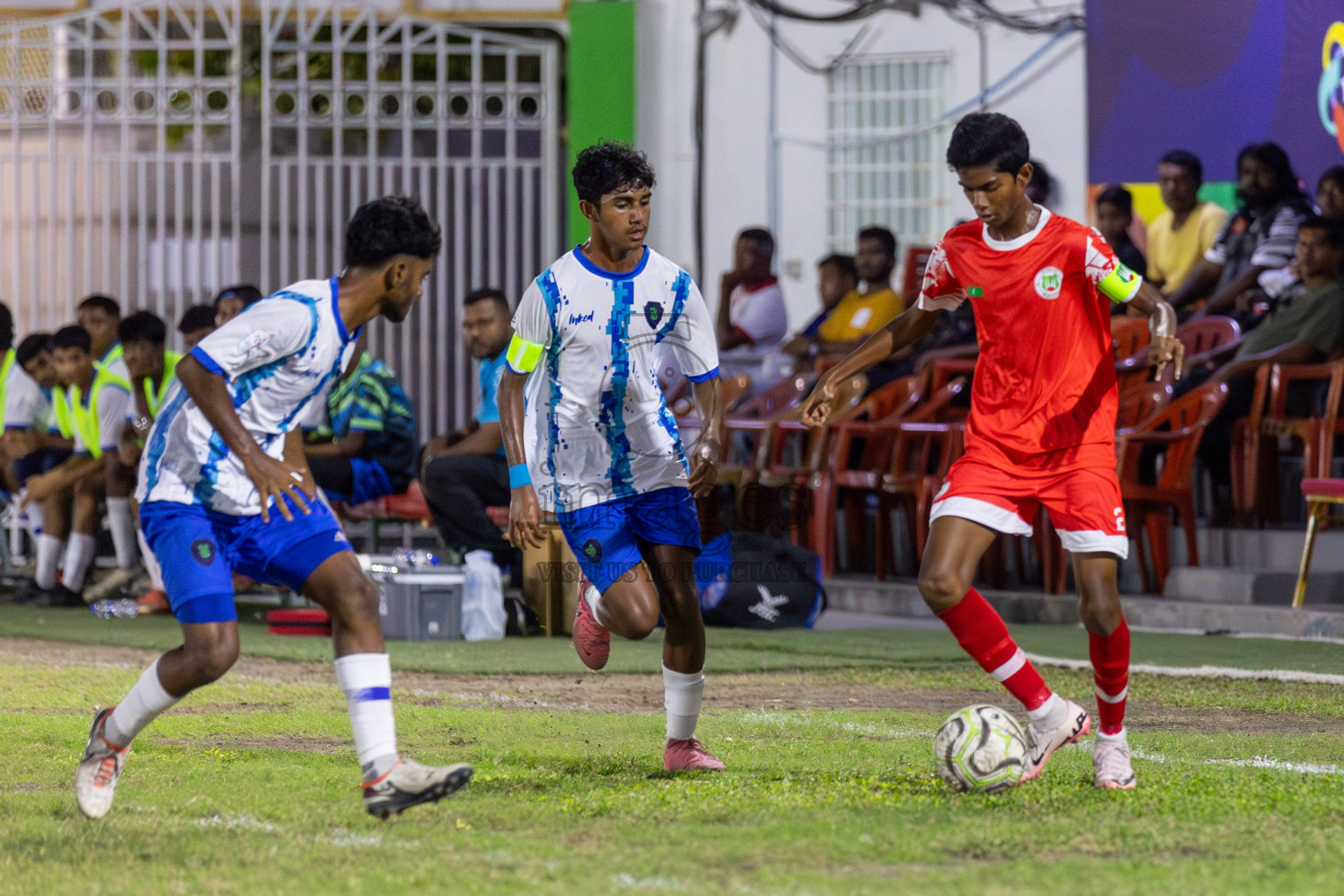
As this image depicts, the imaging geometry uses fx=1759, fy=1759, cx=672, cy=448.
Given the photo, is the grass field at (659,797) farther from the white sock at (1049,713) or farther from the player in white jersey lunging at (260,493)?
the player in white jersey lunging at (260,493)

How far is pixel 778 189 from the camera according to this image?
17.3 metres

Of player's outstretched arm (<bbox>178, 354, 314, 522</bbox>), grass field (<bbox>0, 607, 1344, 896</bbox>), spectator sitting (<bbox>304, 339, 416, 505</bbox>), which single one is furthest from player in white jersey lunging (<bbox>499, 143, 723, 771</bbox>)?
spectator sitting (<bbox>304, 339, 416, 505</bbox>)

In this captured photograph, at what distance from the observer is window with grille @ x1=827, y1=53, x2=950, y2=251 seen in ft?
54.6

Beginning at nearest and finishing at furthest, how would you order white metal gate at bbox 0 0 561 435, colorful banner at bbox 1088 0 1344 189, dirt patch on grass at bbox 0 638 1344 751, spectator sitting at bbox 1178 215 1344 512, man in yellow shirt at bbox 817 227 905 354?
dirt patch on grass at bbox 0 638 1344 751 < spectator sitting at bbox 1178 215 1344 512 < colorful banner at bbox 1088 0 1344 189 < man in yellow shirt at bbox 817 227 905 354 < white metal gate at bbox 0 0 561 435

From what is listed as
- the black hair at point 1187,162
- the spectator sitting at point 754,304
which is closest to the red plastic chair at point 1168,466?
the black hair at point 1187,162

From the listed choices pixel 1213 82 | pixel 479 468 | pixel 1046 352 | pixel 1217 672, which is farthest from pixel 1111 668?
pixel 1213 82

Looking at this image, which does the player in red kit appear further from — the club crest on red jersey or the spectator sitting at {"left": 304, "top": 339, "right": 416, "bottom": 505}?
the spectator sitting at {"left": 304, "top": 339, "right": 416, "bottom": 505}

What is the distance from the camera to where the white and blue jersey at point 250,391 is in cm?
488

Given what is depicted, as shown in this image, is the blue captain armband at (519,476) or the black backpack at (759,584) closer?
the blue captain armband at (519,476)

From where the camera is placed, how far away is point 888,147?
55.5 ft

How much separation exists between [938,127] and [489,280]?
4.55m

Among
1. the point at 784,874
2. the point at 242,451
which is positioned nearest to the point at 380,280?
the point at 242,451

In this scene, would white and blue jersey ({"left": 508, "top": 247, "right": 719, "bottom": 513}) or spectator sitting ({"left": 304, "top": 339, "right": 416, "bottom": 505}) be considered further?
spectator sitting ({"left": 304, "top": 339, "right": 416, "bottom": 505})

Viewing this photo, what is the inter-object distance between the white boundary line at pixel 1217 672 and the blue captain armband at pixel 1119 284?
10.6ft
